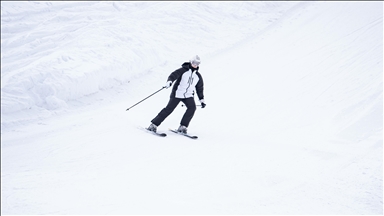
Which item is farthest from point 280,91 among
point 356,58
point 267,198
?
point 267,198

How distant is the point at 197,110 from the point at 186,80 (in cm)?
224

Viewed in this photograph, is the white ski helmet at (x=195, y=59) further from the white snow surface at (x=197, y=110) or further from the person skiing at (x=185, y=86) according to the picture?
the white snow surface at (x=197, y=110)

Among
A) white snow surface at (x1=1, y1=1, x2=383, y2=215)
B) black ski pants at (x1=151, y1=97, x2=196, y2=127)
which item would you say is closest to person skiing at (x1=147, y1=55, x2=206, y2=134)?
black ski pants at (x1=151, y1=97, x2=196, y2=127)

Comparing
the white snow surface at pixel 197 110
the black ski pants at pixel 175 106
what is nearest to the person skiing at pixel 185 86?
the black ski pants at pixel 175 106

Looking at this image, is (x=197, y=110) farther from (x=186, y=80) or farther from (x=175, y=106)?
(x=186, y=80)

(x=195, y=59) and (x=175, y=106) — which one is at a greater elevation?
(x=195, y=59)

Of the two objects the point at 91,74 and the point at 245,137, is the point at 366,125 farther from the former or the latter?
the point at 91,74

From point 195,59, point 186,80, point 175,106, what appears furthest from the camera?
point 175,106

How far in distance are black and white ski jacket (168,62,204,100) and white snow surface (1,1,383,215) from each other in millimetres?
939

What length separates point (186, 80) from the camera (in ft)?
24.7

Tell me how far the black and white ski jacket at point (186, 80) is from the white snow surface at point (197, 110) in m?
0.94

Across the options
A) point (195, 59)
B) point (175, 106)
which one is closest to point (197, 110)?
point (175, 106)

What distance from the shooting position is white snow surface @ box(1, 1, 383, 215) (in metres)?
5.17

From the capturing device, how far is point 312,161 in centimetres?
602
